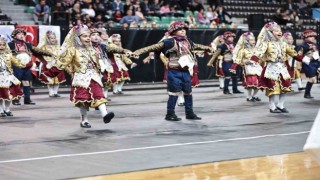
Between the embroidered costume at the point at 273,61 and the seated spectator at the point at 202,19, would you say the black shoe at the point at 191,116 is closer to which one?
the embroidered costume at the point at 273,61

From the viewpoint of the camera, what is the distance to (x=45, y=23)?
2625 cm

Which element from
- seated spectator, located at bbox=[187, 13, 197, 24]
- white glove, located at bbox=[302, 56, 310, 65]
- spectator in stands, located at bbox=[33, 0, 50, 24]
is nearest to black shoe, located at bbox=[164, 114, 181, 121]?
white glove, located at bbox=[302, 56, 310, 65]

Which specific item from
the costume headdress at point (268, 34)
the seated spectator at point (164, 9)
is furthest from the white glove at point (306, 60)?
the seated spectator at point (164, 9)

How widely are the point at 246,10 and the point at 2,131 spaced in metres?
25.1

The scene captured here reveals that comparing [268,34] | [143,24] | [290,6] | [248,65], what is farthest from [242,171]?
[290,6]

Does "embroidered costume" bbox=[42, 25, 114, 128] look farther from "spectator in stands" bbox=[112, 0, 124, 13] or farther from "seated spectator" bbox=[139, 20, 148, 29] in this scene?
"spectator in stands" bbox=[112, 0, 124, 13]

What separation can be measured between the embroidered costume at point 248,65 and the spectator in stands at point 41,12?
9251 mm

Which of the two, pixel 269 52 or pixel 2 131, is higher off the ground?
pixel 269 52

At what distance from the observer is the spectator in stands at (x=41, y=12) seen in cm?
2638

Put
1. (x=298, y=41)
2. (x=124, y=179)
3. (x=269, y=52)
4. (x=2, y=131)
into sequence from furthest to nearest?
(x=298, y=41) → (x=269, y=52) → (x=2, y=131) → (x=124, y=179)

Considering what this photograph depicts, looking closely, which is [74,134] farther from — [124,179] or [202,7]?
[202,7]

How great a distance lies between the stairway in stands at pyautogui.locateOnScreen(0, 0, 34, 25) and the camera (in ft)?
87.3

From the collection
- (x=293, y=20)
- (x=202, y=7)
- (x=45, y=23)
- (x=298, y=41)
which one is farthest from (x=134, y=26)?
(x=293, y=20)

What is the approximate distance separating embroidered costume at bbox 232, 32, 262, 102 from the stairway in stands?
980 cm
